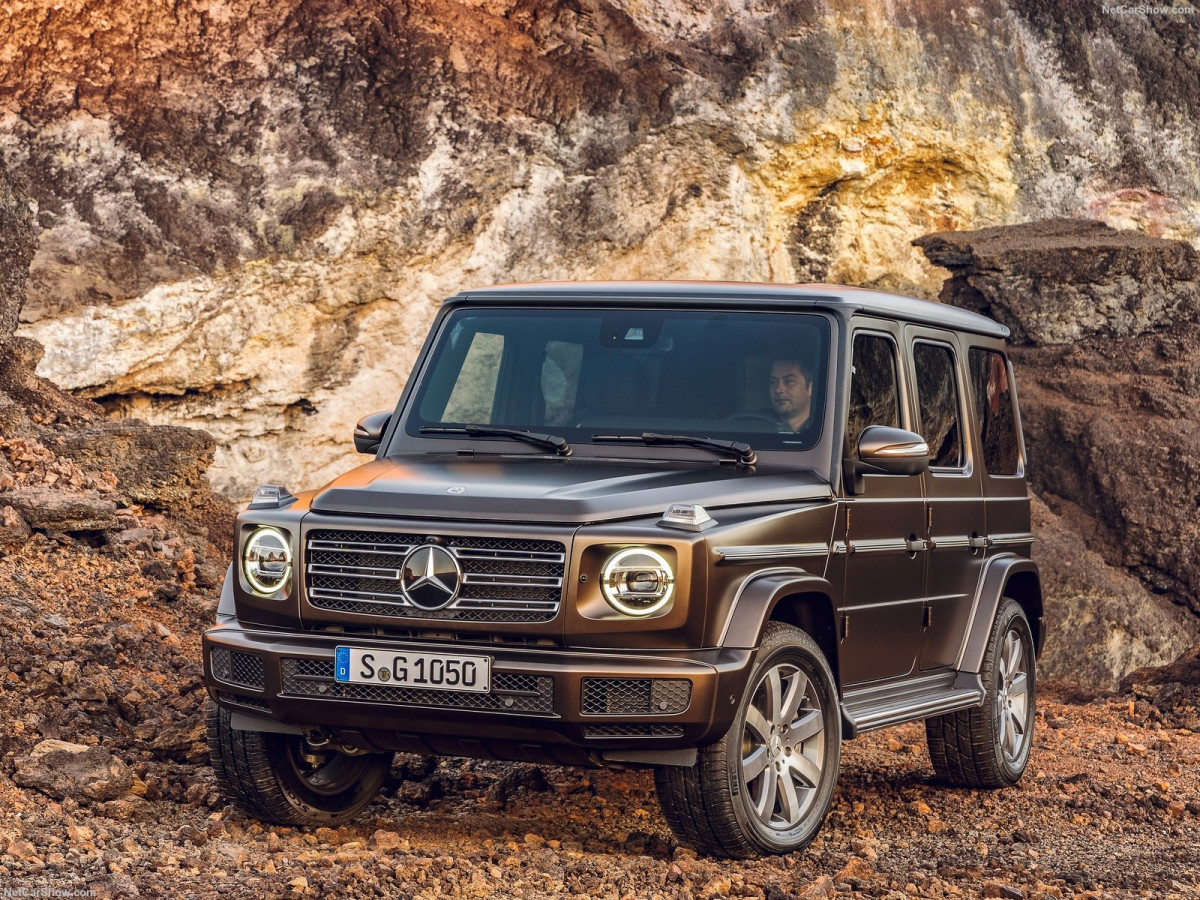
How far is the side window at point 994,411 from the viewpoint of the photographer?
7.64m

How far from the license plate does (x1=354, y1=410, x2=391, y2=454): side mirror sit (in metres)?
1.52

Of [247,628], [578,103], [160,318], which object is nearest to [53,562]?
[247,628]

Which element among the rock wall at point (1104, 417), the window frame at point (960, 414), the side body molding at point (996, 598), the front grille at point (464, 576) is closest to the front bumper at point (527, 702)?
the front grille at point (464, 576)

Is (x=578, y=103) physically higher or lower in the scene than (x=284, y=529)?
higher

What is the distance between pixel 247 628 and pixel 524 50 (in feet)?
43.2

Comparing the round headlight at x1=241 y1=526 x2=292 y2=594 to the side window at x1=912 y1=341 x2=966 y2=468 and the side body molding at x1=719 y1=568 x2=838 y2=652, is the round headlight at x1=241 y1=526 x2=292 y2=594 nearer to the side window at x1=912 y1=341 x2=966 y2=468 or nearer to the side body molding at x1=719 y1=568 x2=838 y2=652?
the side body molding at x1=719 y1=568 x2=838 y2=652

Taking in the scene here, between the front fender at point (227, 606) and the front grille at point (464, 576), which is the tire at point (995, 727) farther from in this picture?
the front fender at point (227, 606)

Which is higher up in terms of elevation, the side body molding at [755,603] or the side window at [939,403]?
the side window at [939,403]

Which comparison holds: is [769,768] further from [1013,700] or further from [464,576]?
[1013,700]

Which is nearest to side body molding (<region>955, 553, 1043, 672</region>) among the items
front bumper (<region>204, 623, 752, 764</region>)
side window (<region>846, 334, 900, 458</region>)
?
side window (<region>846, 334, 900, 458</region>)

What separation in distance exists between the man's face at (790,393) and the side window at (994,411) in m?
1.79

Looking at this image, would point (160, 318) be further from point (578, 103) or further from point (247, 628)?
point (247, 628)

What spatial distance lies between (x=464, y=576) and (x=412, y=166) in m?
12.6

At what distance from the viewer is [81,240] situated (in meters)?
15.6
